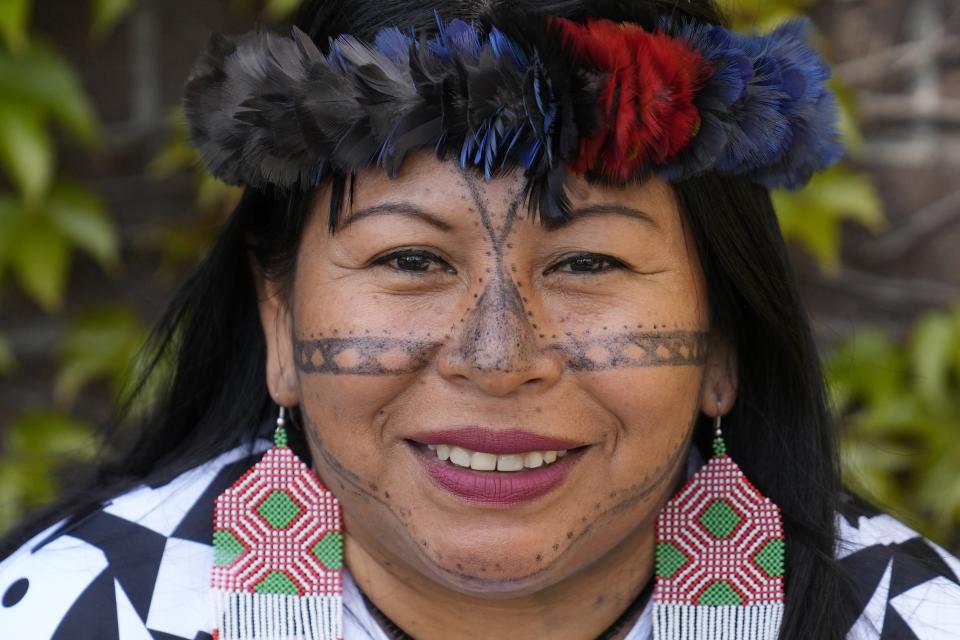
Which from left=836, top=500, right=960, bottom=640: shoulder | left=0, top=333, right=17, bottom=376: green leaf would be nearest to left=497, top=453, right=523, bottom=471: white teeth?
left=836, top=500, right=960, bottom=640: shoulder

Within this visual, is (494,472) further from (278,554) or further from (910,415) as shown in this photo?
(910,415)

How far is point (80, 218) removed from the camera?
127 inches

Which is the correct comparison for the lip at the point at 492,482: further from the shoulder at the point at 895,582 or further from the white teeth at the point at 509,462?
the shoulder at the point at 895,582

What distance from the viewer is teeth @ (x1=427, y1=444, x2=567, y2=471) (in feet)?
5.44

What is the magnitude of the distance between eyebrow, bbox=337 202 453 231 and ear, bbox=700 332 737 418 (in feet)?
1.72

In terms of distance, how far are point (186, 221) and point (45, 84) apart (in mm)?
550

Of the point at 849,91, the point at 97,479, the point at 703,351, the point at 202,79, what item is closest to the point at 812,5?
the point at 849,91

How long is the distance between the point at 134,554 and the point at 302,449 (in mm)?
325

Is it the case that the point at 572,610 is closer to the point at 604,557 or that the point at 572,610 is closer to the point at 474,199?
the point at 604,557

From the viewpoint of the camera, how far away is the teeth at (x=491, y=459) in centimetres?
166

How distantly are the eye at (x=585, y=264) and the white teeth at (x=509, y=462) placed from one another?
10.5 inches

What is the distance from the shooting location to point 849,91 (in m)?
3.22

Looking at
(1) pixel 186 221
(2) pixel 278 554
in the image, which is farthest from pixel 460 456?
(1) pixel 186 221

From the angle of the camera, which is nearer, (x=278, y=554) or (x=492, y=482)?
(x=492, y=482)
